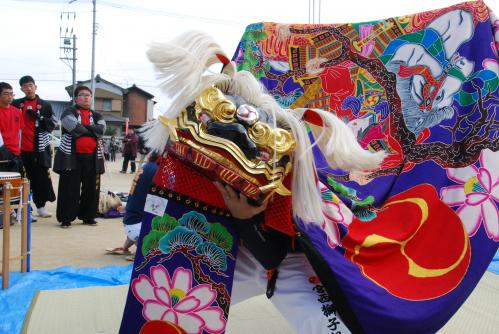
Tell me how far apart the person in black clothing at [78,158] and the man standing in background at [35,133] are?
0.43 m

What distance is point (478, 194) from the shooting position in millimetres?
1518

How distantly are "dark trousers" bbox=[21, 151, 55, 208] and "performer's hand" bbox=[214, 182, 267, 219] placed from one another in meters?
4.14

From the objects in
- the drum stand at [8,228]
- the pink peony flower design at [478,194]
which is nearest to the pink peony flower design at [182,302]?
the pink peony flower design at [478,194]

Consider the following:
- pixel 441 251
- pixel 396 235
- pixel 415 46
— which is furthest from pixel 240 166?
pixel 415 46

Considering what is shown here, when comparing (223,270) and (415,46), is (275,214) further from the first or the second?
(415,46)

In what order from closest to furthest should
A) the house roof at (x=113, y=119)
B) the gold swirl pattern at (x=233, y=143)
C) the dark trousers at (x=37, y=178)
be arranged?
the gold swirl pattern at (x=233, y=143), the dark trousers at (x=37, y=178), the house roof at (x=113, y=119)

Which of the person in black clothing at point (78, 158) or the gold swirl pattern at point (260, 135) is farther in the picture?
the person in black clothing at point (78, 158)

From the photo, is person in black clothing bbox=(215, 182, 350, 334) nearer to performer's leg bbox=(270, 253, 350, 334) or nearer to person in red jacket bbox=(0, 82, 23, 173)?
performer's leg bbox=(270, 253, 350, 334)

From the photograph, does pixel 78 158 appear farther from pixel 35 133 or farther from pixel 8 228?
pixel 8 228

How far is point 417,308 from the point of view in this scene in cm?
132

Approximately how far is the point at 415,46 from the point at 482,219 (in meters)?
0.74

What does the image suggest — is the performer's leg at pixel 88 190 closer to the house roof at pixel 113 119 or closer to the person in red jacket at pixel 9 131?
the person in red jacket at pixel 9 131

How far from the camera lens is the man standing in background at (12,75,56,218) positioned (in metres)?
4.65

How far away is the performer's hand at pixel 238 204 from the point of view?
1240mm
